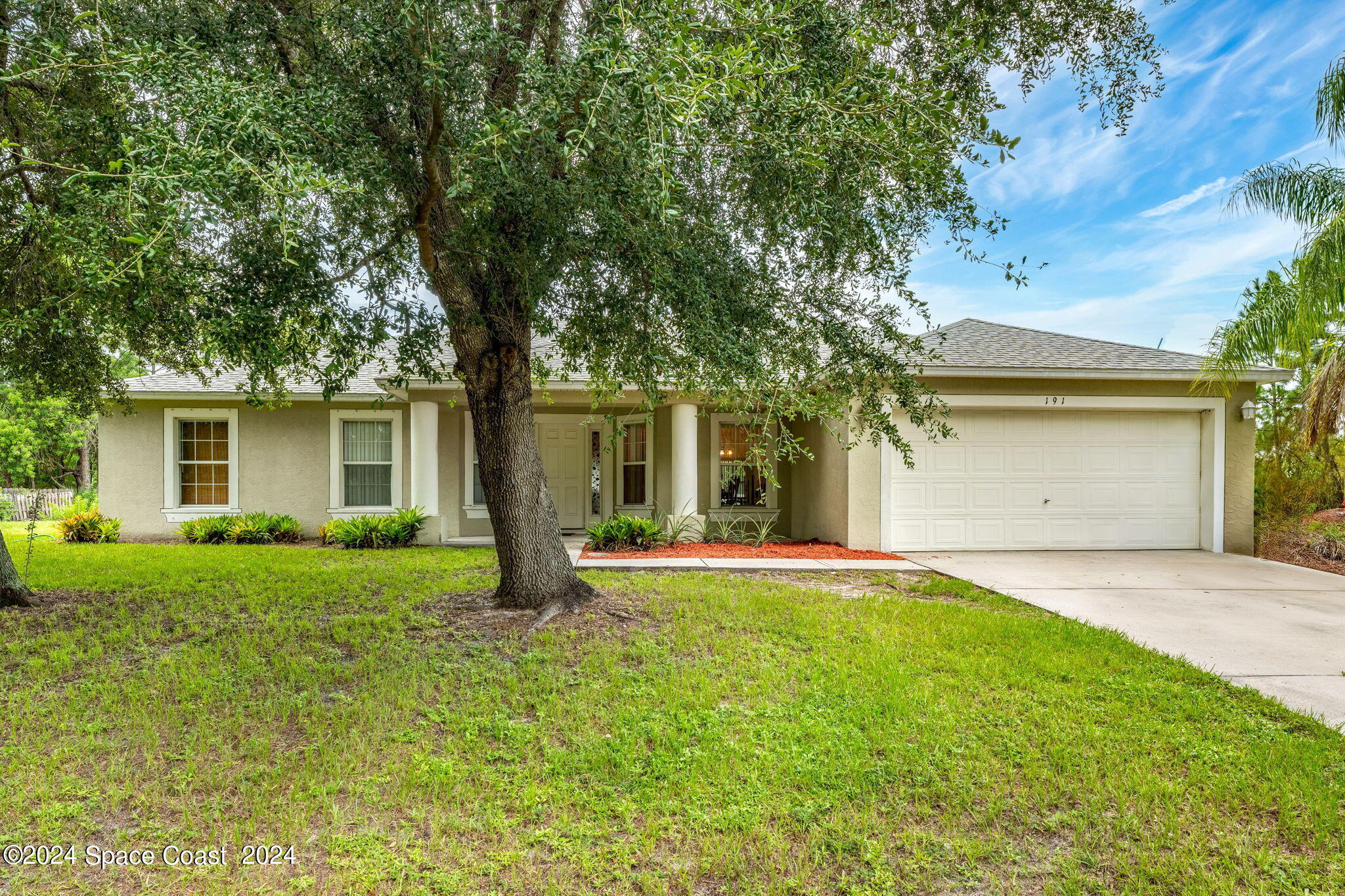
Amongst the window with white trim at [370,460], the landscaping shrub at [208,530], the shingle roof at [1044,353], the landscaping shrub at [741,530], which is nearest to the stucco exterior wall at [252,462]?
the window with white trim at [370,460]

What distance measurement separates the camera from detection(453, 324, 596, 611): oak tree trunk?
5621 millimetres

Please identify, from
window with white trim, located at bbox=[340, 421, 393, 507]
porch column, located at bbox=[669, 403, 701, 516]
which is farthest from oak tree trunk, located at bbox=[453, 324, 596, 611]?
window with white trim, located at bbox=[340, 421, 393, 507]

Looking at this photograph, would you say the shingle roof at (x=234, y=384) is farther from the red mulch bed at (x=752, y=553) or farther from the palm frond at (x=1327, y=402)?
the palm frond at (x=1327, y=402)

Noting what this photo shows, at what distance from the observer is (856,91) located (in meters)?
3.73

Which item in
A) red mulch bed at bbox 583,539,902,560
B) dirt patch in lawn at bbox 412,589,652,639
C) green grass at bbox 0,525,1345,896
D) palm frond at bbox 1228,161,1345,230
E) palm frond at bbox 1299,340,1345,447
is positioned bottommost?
green grass at bbox 0,525,1345,896

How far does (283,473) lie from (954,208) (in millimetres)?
11628

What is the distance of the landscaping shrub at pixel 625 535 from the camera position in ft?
32.9

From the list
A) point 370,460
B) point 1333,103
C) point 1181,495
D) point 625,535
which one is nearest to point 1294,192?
point 1333,103

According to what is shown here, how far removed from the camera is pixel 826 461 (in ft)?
36.5

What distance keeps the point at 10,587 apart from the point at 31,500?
18.5 m

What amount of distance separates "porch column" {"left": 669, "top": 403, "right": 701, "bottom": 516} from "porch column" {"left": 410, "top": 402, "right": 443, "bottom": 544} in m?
3.96

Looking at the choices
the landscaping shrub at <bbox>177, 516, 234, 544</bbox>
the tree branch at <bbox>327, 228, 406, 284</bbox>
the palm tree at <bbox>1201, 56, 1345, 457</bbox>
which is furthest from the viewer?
the landscaping shrub at <bbox>177, 516, 234, 544</bbox>

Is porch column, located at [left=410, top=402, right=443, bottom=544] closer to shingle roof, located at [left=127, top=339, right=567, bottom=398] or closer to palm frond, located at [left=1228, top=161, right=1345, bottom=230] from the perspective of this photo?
shingle roof, located at [left=127, top=339, right=567, bottom=398]

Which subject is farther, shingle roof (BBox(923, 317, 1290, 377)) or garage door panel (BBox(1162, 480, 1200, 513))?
garage door panel (BBox(1162, 480, 1200, 513))
